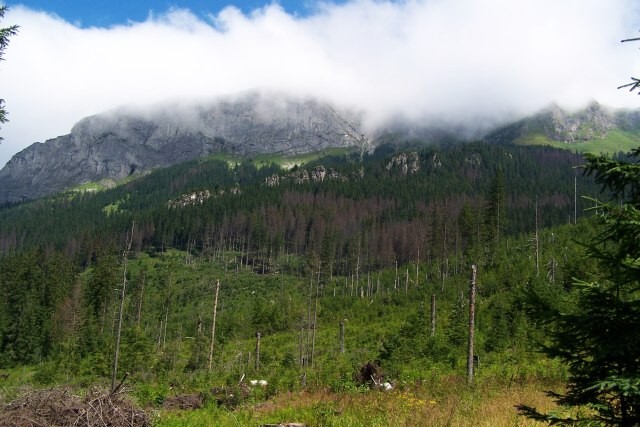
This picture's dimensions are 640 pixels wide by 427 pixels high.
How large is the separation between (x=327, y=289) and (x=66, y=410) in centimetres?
8027

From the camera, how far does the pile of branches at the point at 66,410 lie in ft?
34.2

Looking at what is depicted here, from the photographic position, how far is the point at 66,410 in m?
11.0

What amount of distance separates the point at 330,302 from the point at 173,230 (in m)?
76.6

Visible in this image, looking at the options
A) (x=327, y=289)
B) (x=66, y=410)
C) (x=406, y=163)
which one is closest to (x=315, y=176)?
(x=406, y=163)

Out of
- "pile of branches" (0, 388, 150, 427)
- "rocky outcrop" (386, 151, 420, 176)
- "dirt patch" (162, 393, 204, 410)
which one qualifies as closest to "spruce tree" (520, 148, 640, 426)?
"pile of branches" (0, 388, 150, 427)

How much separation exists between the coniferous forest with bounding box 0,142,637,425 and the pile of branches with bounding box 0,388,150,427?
8.44ft

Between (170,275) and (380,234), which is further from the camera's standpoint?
(380,234)

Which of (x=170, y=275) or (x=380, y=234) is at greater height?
(x=380, y=234)

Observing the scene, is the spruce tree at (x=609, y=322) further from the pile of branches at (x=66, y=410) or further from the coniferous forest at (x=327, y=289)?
the pile of branches at (x=66, y=410)

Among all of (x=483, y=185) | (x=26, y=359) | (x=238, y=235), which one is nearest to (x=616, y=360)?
→ (x=26, y=359)

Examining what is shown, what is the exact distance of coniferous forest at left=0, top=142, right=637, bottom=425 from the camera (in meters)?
21.5

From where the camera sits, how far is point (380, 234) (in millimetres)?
118812

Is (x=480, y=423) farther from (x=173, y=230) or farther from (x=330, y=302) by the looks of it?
(x=173, y=230)

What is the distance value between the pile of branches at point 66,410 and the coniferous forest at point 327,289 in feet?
8.44
